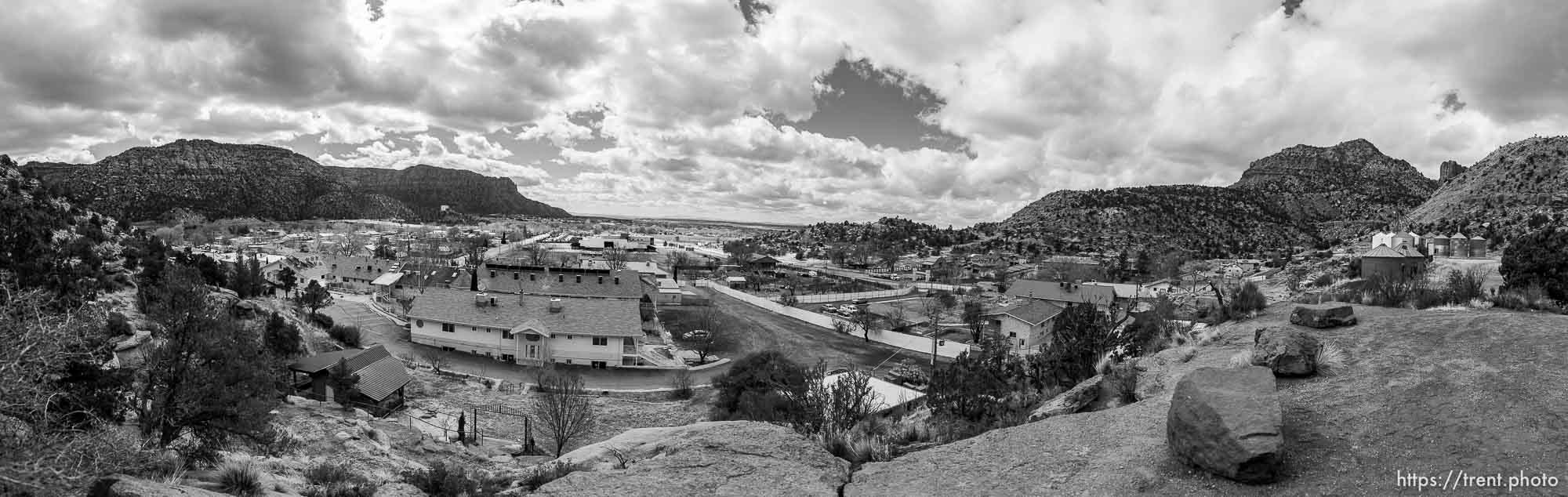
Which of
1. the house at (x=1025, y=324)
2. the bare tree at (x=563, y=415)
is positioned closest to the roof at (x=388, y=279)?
the bare tree at (x=563, y=415)

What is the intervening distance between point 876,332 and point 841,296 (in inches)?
801

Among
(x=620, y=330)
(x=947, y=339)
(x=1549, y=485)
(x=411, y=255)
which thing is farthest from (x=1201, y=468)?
(x=411, y=255)

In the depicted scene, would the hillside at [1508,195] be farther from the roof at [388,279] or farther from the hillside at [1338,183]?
the roof at [388,279]

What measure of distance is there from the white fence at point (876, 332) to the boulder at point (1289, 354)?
25.6m

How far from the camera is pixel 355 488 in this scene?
8961 mm

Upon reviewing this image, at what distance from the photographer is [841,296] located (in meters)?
66.4

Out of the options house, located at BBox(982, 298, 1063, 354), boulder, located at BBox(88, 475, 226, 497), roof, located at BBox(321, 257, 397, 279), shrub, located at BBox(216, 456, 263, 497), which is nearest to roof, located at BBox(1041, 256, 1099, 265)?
house, located at BBox(982, 298, 1063, 354)

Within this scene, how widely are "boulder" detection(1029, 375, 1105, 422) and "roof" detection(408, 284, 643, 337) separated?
86.5 feet

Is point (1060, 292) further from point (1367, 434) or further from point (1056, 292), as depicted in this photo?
point (1367, 434)

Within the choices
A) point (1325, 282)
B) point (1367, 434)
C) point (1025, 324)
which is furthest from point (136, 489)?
point (1025, 324)

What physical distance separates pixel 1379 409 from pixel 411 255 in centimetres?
9929

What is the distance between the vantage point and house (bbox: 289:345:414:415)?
2193cm

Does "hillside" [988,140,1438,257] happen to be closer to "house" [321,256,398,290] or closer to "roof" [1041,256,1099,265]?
"roof" [1041,256,1099,265]

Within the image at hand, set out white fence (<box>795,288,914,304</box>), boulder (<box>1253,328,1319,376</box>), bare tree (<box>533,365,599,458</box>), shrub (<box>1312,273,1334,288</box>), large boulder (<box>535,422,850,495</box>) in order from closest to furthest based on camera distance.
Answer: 1. large boulder (<box>535,422,850,495</box>)
2. boulder (<box>1253,328,1319,376</box>)
3. bare tree (<box>533,365,599,458</box>)
4. shrub (<box>1312,273,1334,288</box>)
5. white fence (<box>795,288,914,304</box>)
